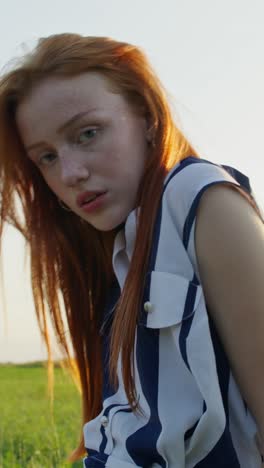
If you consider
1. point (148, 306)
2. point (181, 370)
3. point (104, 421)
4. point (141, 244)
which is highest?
point (141, 244)

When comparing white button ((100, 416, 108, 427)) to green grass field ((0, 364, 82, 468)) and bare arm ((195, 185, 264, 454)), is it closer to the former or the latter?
bare arm ((195, 185, 264, 454))

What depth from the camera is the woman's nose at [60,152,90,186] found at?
304cm

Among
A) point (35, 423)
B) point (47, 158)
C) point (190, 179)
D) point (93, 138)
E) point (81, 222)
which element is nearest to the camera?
point (190, 179)

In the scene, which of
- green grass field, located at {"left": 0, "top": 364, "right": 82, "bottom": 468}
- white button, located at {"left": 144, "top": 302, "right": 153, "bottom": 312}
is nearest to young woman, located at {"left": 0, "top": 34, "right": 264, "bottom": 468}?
white button, located at {"left": 144, "top": 302, "right": 153, "bottom": 312}

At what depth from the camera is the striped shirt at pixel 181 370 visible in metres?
2.74

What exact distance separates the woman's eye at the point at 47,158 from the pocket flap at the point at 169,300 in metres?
0.56

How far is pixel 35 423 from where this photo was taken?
35.0 ft

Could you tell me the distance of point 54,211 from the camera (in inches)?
141

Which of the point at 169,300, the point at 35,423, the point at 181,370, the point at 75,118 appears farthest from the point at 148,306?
the point at 35,423

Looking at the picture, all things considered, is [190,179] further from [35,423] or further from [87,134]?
[35,423]

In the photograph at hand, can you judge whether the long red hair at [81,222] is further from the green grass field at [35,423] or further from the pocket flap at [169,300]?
the green grass field at [35,423]

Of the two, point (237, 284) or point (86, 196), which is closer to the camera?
point (237, 284)

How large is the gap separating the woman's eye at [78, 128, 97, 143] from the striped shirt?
0.26 meters

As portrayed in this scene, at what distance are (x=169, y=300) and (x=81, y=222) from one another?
0.85 m
